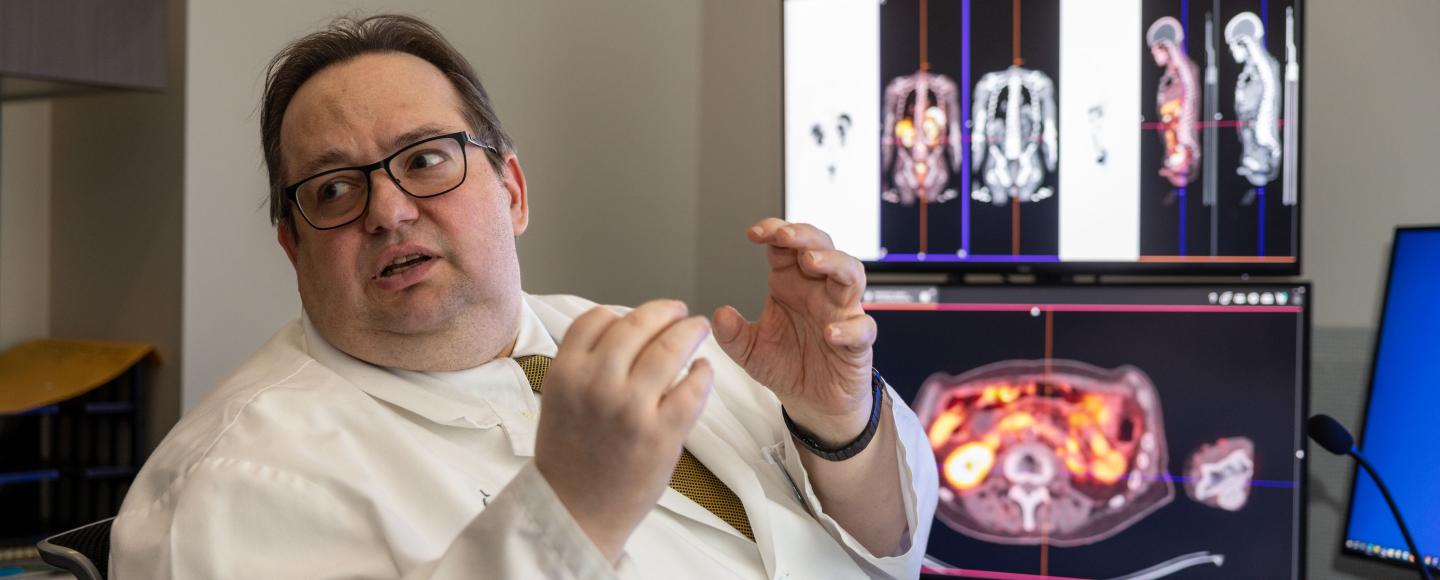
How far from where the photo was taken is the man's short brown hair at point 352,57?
1284 millimetres

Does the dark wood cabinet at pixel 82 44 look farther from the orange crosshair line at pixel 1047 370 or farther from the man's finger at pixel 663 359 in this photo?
the orange crosshair line at pixel 1047 370

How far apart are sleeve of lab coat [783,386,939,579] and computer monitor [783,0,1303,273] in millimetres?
892

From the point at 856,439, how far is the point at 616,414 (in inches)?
25.4

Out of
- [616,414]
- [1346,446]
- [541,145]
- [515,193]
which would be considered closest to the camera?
[616,414]

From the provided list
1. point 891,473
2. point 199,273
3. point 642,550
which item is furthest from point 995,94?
point 199,273

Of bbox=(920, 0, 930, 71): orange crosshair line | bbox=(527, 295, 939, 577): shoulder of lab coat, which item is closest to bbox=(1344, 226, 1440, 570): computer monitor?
bbox=(920, 0, 930, 71): orange crosshair line

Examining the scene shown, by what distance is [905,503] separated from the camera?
1381 millimetres

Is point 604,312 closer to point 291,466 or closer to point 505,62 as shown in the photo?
point 291,466

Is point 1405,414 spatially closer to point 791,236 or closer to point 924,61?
point 924,61

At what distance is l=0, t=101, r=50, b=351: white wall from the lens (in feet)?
7.41

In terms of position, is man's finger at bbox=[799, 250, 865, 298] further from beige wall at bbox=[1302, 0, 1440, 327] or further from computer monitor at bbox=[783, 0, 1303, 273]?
beige wall at bbox=[1302, 0, 1440, 327]

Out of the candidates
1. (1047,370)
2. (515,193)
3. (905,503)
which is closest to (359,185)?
(515,193)

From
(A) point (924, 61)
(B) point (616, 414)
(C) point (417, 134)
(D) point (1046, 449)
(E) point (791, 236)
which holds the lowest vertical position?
(D) point (1046, 449)

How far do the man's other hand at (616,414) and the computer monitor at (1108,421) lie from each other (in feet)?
4.57
